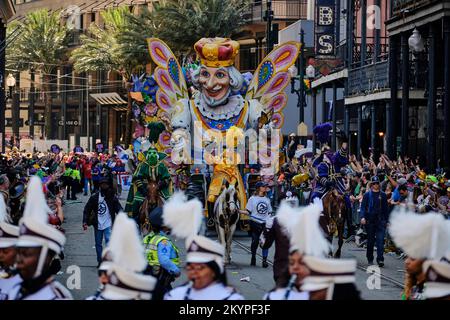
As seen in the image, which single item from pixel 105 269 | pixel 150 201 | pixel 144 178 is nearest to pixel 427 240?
pixel 105 269

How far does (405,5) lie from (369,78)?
238 inches

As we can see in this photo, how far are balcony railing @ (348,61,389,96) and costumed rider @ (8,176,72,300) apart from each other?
31.0 meters

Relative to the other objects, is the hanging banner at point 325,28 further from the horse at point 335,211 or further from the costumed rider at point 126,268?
the costumed rider at point 126,268

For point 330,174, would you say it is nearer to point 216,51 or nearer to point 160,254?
point 216,51

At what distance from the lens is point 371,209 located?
22234 millimetres

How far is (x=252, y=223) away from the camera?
2109 centimetres

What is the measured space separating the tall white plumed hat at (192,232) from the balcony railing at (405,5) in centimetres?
2453

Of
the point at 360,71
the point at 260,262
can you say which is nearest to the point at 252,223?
the point at 260,262

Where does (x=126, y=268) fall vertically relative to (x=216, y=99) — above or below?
below

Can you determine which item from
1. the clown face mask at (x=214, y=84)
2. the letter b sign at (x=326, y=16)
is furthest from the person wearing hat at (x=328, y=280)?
the letter b sign at (x=326, y=16)

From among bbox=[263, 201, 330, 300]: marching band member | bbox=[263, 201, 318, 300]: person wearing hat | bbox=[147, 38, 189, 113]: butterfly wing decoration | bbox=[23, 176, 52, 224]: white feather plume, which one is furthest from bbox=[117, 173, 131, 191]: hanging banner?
bbox=[263, 201, 330, 300]: marching band member

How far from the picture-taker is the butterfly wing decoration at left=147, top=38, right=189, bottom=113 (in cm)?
2761

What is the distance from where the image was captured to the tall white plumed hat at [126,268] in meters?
7.96
